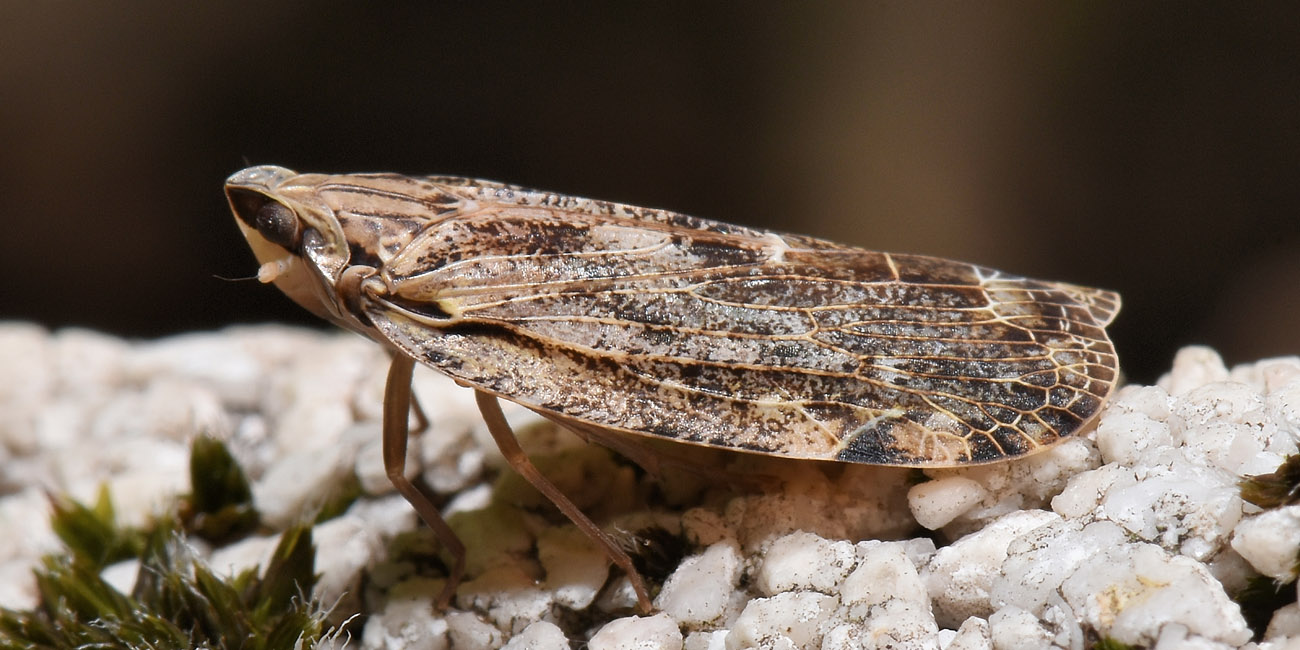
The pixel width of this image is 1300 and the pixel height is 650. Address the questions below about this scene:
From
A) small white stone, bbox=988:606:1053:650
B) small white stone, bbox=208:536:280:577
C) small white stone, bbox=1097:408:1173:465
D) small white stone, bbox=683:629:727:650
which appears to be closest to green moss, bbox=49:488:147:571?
small white stone, bbox=208:536:280:577

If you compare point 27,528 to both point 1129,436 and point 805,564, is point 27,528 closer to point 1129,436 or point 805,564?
point 805,564

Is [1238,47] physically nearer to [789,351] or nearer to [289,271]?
[789,351]

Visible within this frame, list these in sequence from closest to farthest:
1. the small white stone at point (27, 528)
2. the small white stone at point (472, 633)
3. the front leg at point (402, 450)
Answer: the small white stone at point (472, 633) → the front leg at point (402, 450) → the small white stone at point (27, 528)

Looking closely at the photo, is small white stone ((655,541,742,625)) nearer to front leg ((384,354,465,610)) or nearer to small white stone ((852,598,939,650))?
small white stone ((852,598,939,650))

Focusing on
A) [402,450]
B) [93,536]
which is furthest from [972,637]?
[93,536]

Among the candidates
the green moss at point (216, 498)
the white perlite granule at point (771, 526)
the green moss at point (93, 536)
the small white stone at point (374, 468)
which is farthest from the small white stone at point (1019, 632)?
the green moss at point (93, 536)

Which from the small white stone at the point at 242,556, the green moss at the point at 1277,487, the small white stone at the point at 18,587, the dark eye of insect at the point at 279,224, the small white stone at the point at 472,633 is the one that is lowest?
the small white stone at the point at 18,587

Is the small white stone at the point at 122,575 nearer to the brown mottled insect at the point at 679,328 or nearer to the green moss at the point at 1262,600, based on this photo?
the brown mottled insect at the point at 679,328

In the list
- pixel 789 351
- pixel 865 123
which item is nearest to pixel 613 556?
pixel 789 351
